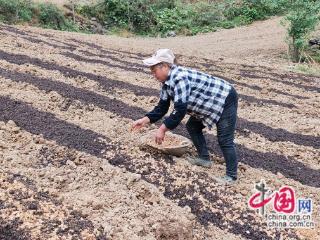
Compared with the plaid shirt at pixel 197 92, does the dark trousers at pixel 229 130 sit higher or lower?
lower

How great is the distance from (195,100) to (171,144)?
0.91 m

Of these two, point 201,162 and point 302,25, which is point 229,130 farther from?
point 302,25

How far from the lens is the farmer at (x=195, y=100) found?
15.1ft

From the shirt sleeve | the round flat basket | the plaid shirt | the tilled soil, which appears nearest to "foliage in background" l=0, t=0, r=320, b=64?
the tilled soil

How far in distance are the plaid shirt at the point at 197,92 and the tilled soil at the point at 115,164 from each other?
694 millimetres

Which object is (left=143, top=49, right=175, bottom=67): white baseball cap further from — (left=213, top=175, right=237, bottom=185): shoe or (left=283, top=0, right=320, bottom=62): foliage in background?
(left=283, top=0, right=320, bottom=62): foliage in background

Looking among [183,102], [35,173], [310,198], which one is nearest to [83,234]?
[35,173]

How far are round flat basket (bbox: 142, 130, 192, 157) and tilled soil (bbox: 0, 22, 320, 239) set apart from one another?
87 mm

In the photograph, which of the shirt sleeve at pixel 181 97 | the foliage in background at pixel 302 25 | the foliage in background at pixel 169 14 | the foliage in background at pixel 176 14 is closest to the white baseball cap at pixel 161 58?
the shirt sleeve at pixel 181 97

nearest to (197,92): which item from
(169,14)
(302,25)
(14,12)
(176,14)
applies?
(302,25)

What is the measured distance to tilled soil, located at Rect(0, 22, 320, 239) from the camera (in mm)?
4105

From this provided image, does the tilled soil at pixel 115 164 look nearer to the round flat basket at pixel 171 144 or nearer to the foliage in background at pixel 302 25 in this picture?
the round flat basket at pixel 171 144

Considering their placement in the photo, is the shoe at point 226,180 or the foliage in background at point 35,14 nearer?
the shoe at point 226,180

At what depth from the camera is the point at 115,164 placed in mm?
5223
